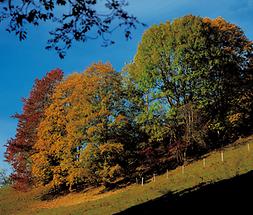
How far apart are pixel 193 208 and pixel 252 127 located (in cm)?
4649

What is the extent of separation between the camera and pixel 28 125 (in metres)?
64.4

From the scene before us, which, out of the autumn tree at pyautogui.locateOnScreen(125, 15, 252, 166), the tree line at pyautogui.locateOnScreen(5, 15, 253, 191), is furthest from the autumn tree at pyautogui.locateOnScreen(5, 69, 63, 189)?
the autumn tree at pyautogui.locateOnScreen(125, 15, 252, 166)

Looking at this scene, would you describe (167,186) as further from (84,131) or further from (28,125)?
(28,125)

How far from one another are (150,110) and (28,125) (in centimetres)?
2319

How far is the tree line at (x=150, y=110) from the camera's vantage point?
49.3 metres

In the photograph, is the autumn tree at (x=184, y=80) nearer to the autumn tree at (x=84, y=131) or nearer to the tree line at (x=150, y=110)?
the tree line at (x=150, y=110)

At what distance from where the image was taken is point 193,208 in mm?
15070

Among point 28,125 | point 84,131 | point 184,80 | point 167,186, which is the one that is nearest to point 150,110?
point 184,80

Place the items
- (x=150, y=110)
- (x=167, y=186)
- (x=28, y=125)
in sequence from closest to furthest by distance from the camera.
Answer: (x=167, y=186), (x=150, y=110), (x=28, y=125)

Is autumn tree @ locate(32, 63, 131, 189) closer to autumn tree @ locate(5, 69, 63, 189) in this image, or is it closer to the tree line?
the tree line

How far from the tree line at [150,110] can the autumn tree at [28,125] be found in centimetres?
636

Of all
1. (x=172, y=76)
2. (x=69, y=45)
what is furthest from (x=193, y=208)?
(x=172, y=76)

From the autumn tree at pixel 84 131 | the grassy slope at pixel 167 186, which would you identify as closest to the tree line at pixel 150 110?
the autumn tree at pixel 84 131

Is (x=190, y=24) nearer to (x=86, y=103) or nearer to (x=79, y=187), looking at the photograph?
(x=86, y=103)
